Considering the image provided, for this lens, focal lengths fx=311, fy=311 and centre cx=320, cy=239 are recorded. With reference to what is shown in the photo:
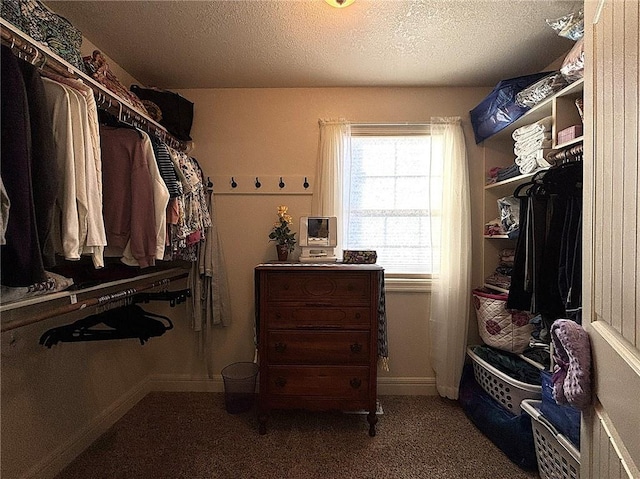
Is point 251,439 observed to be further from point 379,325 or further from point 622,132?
point 622,132

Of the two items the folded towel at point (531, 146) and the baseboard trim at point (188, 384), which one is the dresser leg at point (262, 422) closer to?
the baseboard trim at point (188, 384)

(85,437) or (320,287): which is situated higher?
(320,287)

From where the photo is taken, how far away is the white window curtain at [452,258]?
87.3 inches

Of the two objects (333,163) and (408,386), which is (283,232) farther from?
(408,386)

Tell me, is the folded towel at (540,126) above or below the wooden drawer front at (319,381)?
above

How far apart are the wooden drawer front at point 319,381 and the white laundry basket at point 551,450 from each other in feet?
2.79

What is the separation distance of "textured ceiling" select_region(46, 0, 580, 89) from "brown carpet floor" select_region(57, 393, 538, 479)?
2.30 meters

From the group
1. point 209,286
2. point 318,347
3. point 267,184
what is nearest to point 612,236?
point 318,347

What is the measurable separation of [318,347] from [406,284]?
88 centimetres

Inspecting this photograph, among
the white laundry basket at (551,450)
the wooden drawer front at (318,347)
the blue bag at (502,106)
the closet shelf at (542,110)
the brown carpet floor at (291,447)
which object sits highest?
the blue bag at (502,106)

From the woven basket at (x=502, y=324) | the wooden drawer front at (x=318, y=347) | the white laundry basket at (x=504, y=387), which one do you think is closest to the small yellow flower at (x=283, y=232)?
the wooden drawer front at (x=318, y=347)

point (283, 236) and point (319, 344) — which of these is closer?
point (319, 344)

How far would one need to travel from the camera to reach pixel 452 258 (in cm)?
223

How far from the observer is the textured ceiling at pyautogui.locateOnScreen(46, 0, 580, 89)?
1.55 m
